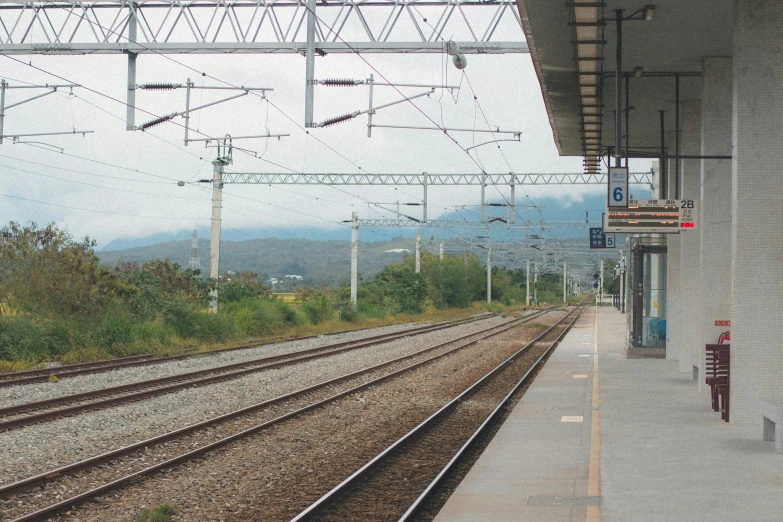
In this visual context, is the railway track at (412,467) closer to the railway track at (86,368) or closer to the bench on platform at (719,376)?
the bench on platform at (719,376)

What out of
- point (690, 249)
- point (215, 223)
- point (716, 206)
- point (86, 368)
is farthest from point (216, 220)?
point (716, 206)

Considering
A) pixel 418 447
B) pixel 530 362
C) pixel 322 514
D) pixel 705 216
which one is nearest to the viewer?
pixel 322 514

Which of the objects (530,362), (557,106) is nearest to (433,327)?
(530,362)

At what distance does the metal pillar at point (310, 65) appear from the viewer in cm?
1769

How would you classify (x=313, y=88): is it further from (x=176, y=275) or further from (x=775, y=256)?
(x=176, y=275)

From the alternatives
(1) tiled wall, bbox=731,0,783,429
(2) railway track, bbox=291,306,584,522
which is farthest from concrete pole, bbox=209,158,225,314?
(1) tiled wall, bbox=731,0,783,429

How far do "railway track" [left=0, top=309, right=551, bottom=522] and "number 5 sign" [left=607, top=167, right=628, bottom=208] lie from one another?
6355mm

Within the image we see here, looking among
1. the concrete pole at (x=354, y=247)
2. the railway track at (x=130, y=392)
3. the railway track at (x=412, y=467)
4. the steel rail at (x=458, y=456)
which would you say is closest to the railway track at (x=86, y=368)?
the railway track at (x=130, y=392)

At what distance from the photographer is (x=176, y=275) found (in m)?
35.1

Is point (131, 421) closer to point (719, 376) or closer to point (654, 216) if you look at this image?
point (719, 376)

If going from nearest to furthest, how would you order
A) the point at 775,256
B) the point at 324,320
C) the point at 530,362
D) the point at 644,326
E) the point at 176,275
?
1. the point at 775,256
2. the point at 644,326
3. the point at 530,362
4. the point at 176,275
5. the point at 324,320

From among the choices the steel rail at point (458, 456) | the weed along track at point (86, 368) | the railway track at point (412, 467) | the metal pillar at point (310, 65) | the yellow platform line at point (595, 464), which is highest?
the metal pillar at point (310, 65)

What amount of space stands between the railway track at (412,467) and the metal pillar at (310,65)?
21.1 ft

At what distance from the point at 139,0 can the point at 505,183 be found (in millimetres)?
24661
